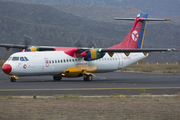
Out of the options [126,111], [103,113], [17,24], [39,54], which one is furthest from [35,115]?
[17,24]

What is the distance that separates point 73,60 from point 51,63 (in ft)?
9.22

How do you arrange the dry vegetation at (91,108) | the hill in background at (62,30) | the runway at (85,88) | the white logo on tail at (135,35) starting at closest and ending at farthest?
the dry vegetation at (91,108) → the runway at (85,88) → the white logo on tail at (135,35) → the hill in background at (62,30)

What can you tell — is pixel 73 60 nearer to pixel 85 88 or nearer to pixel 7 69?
pixel 7 69

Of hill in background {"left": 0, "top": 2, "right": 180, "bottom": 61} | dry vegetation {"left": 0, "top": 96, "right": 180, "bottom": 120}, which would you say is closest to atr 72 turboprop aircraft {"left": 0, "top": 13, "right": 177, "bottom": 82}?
dry vegetation {"left": 0, "top": 96, "right": 180, "bottom": 120}

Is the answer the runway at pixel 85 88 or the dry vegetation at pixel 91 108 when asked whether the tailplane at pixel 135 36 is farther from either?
the dry vegetation at pixel 91 108

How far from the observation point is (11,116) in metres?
11.7

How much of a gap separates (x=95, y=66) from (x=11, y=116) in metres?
21.1

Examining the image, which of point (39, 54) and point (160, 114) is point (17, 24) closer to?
point (39, 54)

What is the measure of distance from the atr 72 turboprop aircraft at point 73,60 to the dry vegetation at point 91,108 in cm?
1095

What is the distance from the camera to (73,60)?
1220 inches

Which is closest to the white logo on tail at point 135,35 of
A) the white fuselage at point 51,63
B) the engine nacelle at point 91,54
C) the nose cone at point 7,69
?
the white fuselage at point 51,63

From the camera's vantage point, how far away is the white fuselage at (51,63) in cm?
2705

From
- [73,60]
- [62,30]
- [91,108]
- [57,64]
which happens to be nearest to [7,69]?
[57,64]

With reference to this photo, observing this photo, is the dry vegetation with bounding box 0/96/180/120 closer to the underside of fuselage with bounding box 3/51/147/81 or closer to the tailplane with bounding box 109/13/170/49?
the underside of fuselage with bounding box 3/51/147/81
